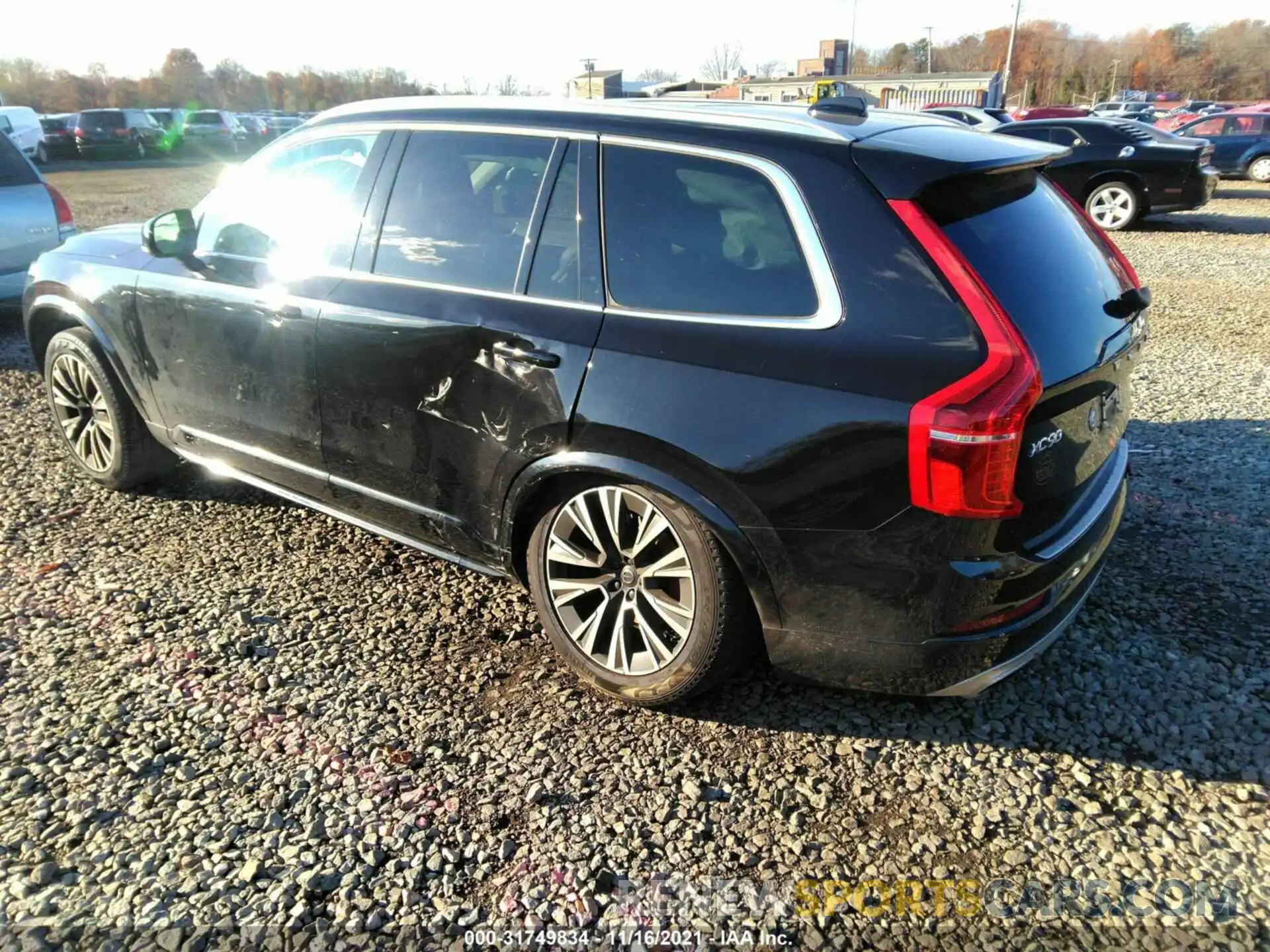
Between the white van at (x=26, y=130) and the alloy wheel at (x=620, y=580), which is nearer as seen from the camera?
the alloy wheel at (x=620, y=580)

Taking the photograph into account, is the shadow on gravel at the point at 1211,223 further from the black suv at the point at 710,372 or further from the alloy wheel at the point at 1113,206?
the black suv at the point at 710,372

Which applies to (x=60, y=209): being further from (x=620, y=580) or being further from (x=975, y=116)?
(x=975, y=116)

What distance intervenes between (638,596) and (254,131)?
38.9m

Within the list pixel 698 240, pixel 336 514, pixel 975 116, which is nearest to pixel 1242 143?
pixel 975 116

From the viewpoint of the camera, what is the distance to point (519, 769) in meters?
2.72

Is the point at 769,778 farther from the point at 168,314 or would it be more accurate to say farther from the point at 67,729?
the point at 168,314

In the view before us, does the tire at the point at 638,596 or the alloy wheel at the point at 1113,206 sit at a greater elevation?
the tire at the point at 638,596

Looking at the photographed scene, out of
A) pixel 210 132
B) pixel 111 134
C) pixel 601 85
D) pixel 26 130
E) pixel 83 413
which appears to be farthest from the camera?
pixel 210 132

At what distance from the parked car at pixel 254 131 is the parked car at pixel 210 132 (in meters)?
0.96

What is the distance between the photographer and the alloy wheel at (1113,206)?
12.6 metres

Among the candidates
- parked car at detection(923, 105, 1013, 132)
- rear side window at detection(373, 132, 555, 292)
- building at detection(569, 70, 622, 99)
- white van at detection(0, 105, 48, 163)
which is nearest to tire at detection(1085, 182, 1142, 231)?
parked car at detection(923, 105, 1013, 132)

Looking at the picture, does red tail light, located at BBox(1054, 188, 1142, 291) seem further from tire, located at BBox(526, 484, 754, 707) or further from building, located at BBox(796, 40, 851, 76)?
building, located at BBox(796, 40, 851, 76)

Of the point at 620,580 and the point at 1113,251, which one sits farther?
the point at 1113,251

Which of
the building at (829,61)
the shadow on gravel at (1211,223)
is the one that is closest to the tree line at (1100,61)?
the building at (829,61)
